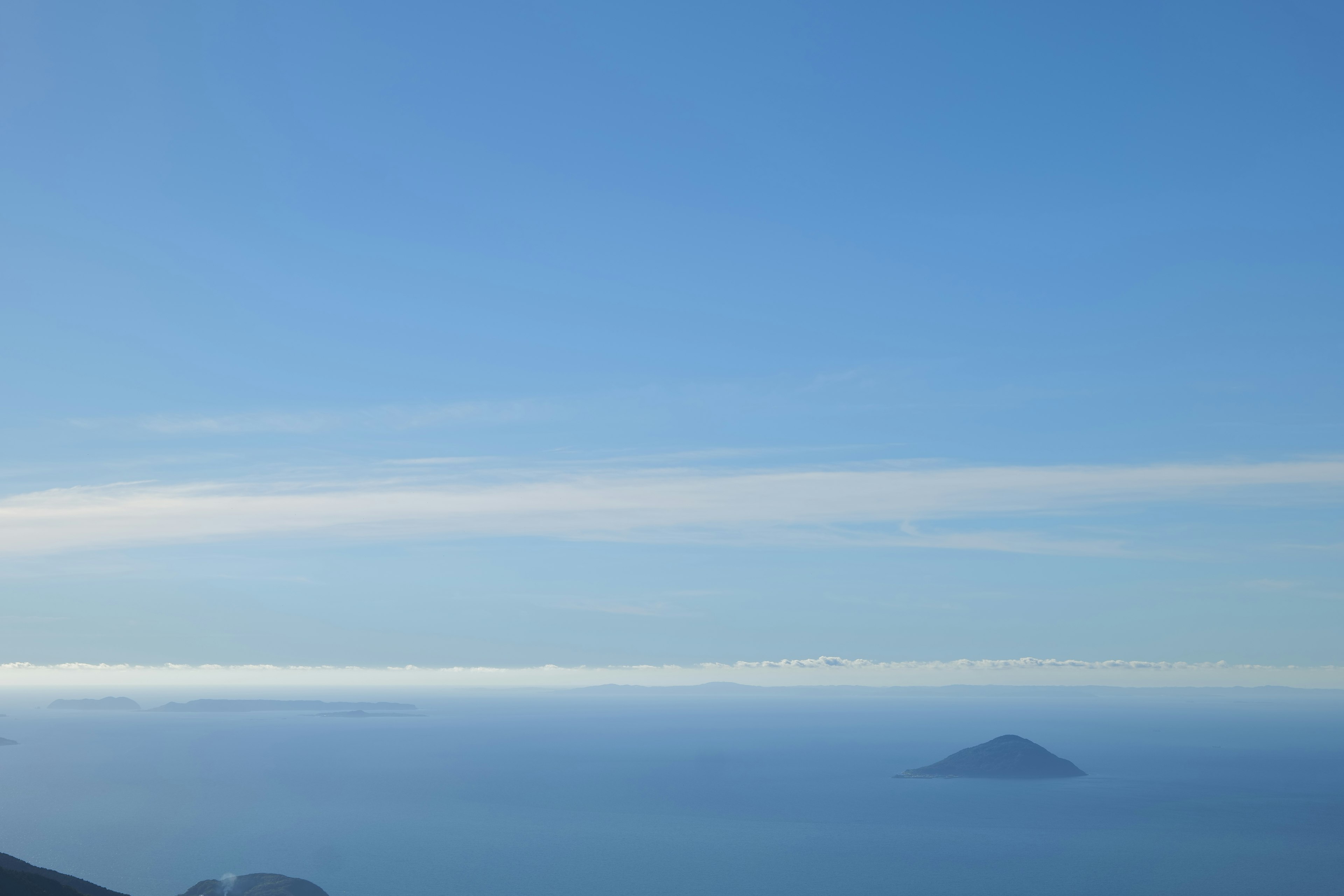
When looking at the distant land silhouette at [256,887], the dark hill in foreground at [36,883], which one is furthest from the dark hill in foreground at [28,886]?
the distant land silhouette at [256,887]

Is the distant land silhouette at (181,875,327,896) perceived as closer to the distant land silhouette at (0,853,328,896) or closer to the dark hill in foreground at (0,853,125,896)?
the distant land silhouette at (0,853,328,896)

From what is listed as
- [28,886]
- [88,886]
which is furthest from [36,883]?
[88,886]

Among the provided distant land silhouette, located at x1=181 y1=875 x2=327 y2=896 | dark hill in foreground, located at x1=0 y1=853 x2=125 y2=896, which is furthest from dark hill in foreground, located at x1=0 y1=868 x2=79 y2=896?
distant land silhouette, located at x1=181 y1=875 x2=327 y2=896

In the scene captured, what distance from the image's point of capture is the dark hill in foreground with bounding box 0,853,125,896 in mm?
54375

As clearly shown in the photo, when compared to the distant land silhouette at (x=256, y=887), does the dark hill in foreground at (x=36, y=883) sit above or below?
above

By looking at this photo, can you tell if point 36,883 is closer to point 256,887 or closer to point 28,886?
point 28,886

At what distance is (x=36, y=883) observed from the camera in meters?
57.7

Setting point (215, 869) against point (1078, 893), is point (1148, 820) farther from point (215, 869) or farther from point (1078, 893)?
point (215, 869)

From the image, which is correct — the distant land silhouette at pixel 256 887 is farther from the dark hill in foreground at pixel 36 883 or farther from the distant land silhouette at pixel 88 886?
the dark hill in foreground at pixel 36 883

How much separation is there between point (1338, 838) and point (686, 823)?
355 feet

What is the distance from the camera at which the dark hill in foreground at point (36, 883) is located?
5438 cm

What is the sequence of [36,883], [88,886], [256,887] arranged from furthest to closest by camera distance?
[256,887]
[88,886]
[36,883]

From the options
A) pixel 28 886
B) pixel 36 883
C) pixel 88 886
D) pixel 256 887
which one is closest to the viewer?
pixel 28 886

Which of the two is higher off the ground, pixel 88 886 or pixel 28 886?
pixel 28 886
